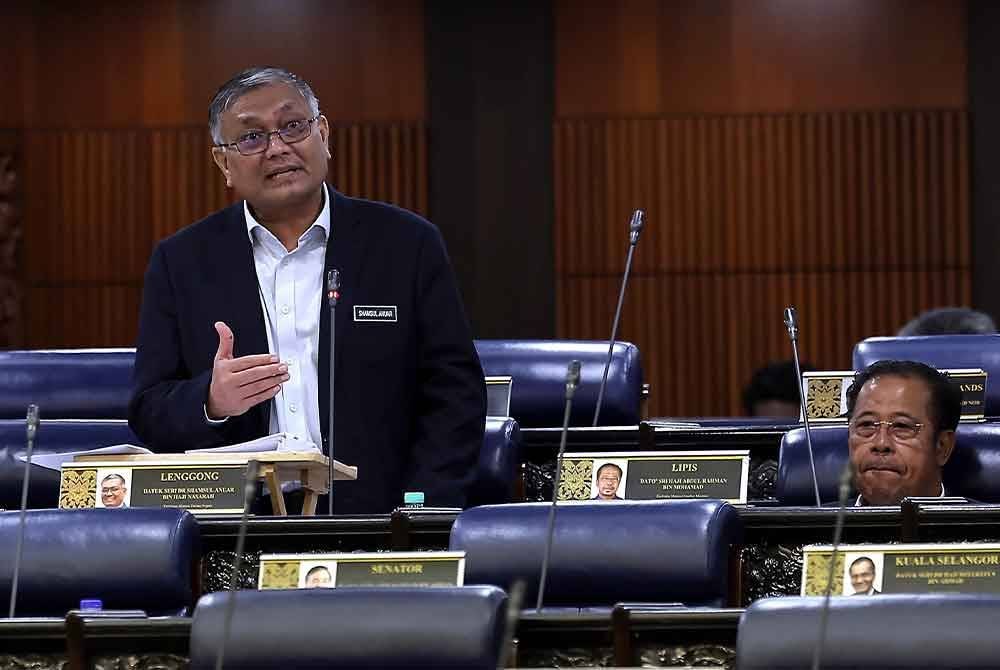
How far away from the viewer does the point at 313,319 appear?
150 inches

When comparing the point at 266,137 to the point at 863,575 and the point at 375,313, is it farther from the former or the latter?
the point at 863,575

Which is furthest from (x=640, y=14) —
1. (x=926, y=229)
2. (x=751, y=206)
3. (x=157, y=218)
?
(x=157, y=218)

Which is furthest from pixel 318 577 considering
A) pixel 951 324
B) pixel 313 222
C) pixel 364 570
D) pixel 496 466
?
pixel 951 324

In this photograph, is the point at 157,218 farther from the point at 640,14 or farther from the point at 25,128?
the point at 640,14

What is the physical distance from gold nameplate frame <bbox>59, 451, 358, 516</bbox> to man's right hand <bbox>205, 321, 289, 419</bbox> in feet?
0.34

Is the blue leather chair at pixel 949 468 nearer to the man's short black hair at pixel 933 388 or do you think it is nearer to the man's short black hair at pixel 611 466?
the man's short black hair at pixel 933 388

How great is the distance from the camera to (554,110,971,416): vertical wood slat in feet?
29.0

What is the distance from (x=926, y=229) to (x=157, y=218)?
378 cm

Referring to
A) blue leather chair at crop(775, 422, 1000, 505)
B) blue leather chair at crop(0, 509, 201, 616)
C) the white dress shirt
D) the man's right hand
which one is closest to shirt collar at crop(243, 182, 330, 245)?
the white dress shirt

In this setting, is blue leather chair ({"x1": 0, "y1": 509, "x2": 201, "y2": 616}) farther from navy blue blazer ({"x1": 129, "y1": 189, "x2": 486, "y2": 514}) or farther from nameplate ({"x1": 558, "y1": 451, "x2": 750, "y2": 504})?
nameplate ({"x1": 558, "y1": 451, "x2": 750, "y2": 504})

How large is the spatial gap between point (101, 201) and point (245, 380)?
5897 millimetres

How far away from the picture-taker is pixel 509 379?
4887 mm

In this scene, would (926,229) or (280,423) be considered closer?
(280,423)

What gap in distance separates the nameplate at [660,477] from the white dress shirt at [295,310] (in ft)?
1.97
